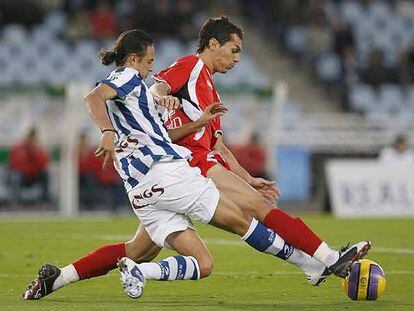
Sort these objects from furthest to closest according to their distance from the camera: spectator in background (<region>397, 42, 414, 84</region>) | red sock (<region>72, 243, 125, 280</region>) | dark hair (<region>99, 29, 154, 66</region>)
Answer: spectator in background (<region>397, 42, 414, 84</region>)
red sock (<region>72, 243, 125, 280</region>)
dark hair (<region>99, 29, 154, 66</region>)

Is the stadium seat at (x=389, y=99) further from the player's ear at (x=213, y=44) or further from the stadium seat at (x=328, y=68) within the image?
the player's ear at (x=213, y=44)

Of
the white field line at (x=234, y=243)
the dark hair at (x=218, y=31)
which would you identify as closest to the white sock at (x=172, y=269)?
the dark hair at (x=218, y=31)

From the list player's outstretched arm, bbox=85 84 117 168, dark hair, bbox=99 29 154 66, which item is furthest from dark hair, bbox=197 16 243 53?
player's outstretched arm, bbox=85 84 117 168

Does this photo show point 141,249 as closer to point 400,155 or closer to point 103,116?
point 103,116

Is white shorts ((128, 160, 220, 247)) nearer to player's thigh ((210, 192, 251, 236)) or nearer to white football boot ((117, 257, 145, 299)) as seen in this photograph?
player's thigh ((210, 192, 251, 236))

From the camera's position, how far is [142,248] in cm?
856

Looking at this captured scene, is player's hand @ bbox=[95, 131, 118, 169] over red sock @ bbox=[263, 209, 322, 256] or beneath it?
over

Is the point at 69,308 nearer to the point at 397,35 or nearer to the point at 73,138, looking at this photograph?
the point at 73,138

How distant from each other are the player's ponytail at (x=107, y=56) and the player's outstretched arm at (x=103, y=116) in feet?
1.20

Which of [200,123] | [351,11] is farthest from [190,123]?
[351,11]

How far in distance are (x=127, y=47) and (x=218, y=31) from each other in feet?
2.91

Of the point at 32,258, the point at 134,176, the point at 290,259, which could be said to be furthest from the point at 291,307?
the point at 32,258

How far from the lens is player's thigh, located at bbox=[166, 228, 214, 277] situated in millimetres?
8008

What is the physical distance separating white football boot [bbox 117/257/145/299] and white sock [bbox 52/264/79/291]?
87 cm
